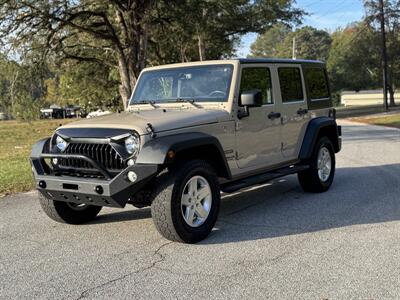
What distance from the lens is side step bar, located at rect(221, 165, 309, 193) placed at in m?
6.09

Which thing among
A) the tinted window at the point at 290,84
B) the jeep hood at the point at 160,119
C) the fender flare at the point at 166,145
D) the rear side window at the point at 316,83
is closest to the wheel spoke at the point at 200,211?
the fender flare at the point at 166,145

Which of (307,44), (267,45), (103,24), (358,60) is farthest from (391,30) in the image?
(267,45)

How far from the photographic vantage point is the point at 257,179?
6520 mm

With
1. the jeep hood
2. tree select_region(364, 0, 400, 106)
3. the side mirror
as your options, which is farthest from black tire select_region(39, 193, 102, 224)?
tree select_region(364, 0, 400, 106)

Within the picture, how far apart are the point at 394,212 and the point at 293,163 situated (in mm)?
1637

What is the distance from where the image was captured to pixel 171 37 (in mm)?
20984

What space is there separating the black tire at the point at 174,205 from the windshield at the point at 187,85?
3.98 ft

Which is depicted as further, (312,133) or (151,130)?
(312,133)

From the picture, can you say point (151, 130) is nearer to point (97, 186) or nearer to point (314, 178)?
point (97, 186)

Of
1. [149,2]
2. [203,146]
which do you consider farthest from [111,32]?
[203,146]

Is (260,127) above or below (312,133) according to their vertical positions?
above

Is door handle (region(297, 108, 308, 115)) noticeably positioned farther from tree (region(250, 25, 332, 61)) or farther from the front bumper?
tree (region(250, 25, 332, 61))

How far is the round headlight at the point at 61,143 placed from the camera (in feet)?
18.6

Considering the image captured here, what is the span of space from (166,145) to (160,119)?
1.73 feet
